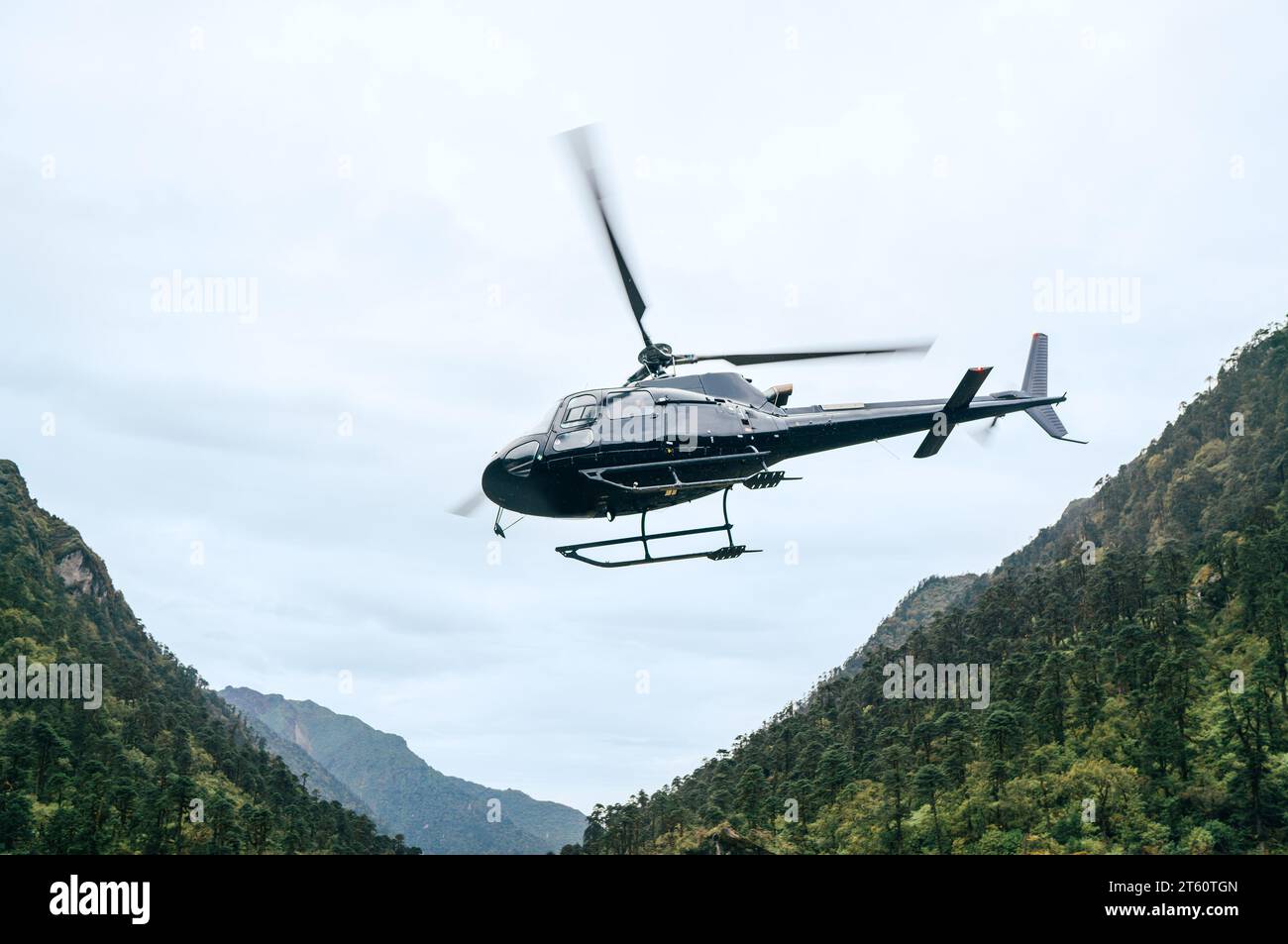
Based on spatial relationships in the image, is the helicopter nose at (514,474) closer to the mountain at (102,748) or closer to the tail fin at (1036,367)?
the tail fin at (1036,367)

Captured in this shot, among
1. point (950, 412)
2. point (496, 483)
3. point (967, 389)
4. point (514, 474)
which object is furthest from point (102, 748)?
point (967, 389)

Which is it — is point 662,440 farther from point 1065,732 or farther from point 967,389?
point 1065,732

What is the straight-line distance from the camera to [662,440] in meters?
22.8

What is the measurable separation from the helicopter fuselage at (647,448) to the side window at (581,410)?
0.06 feet

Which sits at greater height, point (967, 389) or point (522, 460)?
point (967, 389)

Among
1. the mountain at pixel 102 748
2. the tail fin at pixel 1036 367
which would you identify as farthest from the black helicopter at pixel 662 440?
the mountain at pixel 102 748

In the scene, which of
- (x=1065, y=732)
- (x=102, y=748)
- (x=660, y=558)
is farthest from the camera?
(x=102, y=748)

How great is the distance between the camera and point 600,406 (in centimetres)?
2289

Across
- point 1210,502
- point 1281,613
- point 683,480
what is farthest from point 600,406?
point 1210,502

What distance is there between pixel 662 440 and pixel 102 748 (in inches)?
4261

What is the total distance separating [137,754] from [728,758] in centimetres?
6220

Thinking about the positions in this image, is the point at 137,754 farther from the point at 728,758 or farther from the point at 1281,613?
the point at 1281,613

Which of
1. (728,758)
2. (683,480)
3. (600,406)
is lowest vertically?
(728,758)

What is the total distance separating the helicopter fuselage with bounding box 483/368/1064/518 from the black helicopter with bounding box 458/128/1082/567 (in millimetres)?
25
